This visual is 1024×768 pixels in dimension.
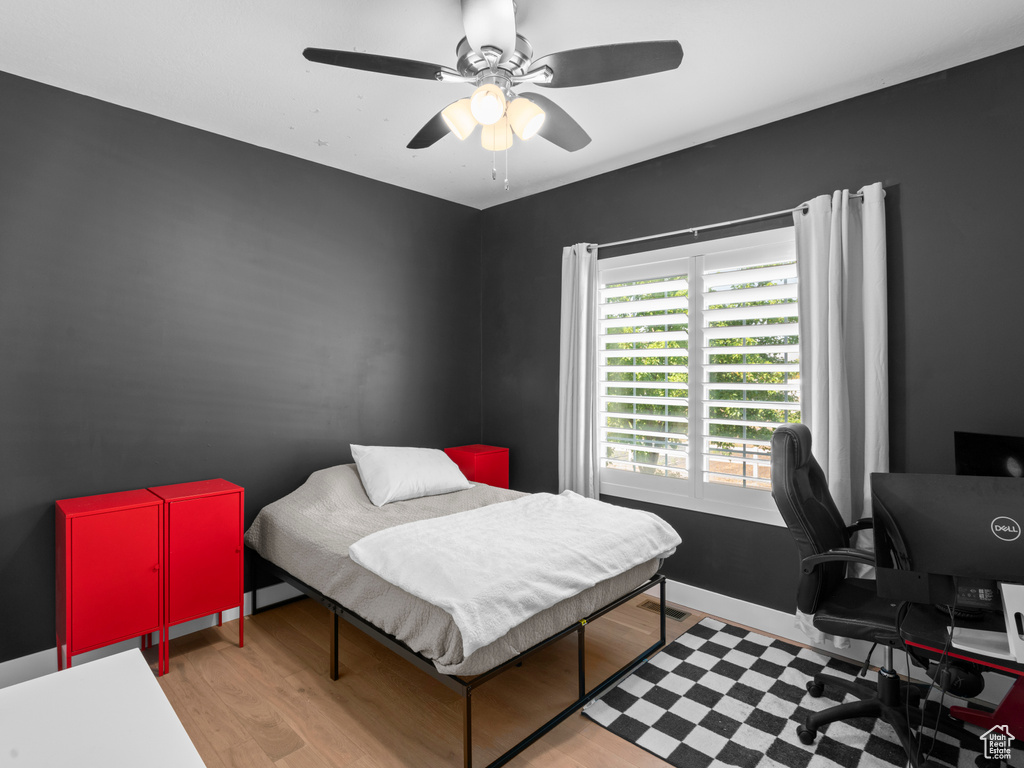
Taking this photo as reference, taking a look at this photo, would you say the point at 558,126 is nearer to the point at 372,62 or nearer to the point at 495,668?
the point at 372,62

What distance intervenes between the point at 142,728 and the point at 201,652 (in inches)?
94.6

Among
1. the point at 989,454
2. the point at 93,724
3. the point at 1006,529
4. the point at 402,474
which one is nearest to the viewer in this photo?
the point at 93,724

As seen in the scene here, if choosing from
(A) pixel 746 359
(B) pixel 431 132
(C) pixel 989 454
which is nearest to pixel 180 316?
(B) pixel 431 132

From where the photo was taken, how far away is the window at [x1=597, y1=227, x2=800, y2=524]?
2.90m

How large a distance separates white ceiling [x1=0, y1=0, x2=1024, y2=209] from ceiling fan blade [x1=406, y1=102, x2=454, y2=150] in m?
0.30

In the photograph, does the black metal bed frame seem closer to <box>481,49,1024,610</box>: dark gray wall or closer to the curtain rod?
<box>481,49,1024,610</box>: dark gray wall

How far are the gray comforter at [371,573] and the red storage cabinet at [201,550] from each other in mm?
218

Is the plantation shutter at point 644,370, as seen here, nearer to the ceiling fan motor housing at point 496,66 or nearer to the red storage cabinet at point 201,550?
the ceiling fan motor housing at point 496,66

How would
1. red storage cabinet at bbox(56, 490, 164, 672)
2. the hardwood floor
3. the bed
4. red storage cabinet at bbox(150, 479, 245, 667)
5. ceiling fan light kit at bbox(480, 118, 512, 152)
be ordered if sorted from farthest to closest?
red storage cabinet at bbox(150, 479, 245, 667) < red storage cabinet at bbox(56, 490, 164, 672) < ceiling fan light kit at bbox(480, 118, 512, 152) < the hardwood floor < the bed

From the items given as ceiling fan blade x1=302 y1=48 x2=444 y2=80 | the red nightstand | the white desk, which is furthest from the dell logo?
the red nightstand

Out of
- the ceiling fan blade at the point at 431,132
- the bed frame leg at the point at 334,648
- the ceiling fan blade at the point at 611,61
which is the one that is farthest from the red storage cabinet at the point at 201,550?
the ceiling fan blade at the point at 611,61

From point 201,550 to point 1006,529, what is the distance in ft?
10.3

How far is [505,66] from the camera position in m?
1.99

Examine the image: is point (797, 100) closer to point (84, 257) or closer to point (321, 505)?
point (321, 505)
